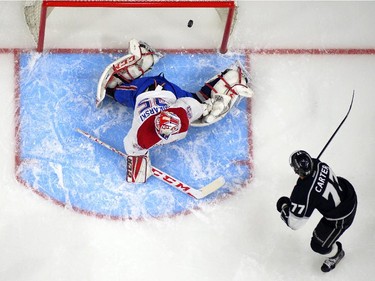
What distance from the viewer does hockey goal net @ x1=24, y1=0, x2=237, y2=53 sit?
16.6 ft

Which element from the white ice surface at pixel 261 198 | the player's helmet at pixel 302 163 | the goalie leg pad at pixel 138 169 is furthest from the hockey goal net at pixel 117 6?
the player's helmet at pixel 302 163

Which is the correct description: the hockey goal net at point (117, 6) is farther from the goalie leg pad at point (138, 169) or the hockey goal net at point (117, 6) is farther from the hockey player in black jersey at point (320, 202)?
the hockey player in black jersey at point (320, 202)

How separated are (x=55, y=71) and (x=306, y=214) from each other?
5.73 ft

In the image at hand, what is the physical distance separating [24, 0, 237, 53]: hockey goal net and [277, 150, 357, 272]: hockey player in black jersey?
1.05m

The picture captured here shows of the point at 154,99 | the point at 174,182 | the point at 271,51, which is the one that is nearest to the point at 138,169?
the point at 174,182

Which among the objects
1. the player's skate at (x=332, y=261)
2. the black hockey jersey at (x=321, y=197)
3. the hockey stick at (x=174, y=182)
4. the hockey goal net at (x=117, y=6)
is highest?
the hockey goal net at (x=117, y=6)

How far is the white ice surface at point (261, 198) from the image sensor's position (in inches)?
203

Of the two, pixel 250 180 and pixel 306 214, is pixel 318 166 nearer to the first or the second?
pixel 306 214

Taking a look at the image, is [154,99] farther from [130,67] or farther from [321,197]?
[321,197]

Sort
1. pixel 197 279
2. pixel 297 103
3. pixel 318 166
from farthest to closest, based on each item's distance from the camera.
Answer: pixel 297 103, pixel 197 279, pixel 318 166

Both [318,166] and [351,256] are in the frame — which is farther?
[351,256]

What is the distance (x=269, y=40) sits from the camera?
566 cm

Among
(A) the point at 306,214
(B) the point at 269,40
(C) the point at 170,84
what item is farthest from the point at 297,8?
(A) the point at 306,214

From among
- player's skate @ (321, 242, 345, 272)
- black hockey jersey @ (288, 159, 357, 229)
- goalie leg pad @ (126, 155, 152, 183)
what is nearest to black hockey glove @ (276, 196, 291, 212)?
black hockey jersey @ (288, 159, 357, 229)
